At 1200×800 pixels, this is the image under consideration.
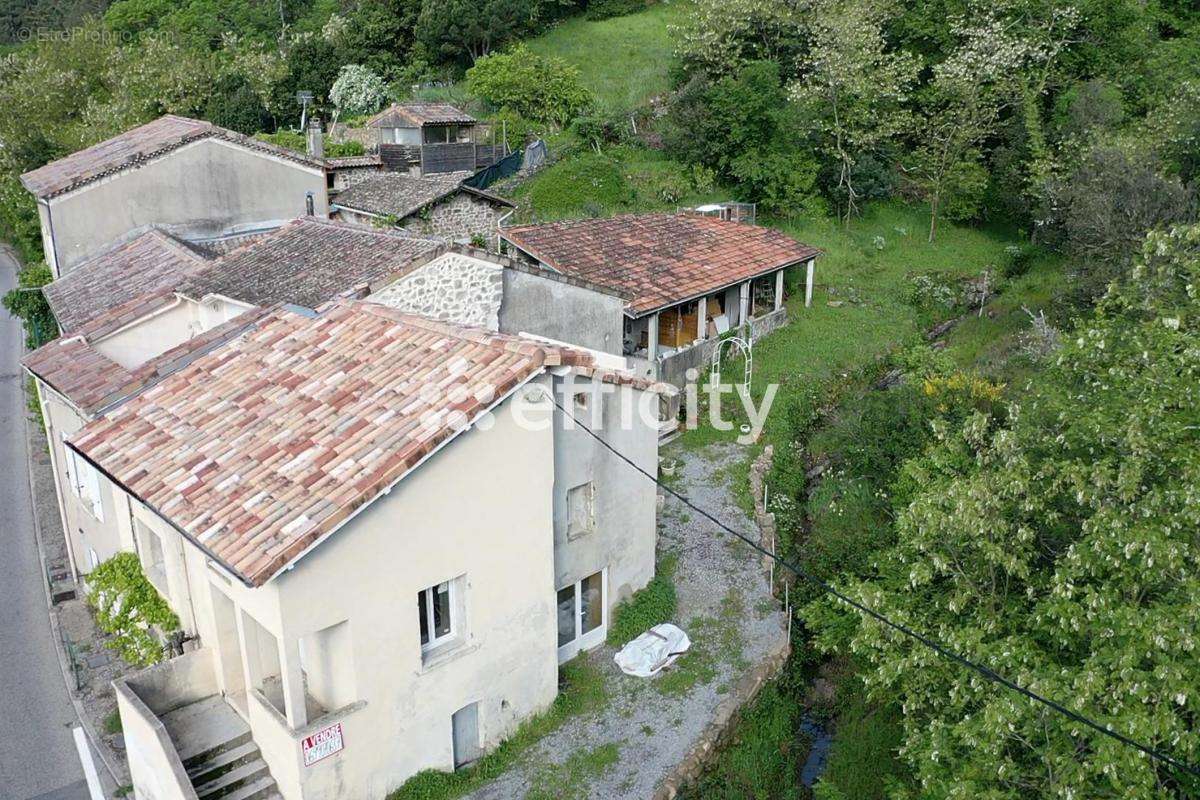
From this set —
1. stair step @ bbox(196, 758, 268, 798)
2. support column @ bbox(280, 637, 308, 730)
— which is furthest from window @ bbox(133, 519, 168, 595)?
support column @ bbox(280, 637, 308, 730)

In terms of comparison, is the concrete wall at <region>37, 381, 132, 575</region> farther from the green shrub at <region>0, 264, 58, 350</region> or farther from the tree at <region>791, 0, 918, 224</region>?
the tree at <region>791, 0, 918, 224</region>

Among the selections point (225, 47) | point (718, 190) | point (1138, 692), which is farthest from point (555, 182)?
point (225, 47)

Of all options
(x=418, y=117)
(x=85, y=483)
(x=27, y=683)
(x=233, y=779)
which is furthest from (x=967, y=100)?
(x=27, y=683)

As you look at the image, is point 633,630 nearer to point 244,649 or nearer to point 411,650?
point 411,650

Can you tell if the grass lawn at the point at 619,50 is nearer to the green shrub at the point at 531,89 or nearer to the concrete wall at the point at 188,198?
the green shrub at the point at 531,89

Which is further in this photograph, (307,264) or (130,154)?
(130,154)

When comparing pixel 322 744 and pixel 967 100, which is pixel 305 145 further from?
pixel 322 744

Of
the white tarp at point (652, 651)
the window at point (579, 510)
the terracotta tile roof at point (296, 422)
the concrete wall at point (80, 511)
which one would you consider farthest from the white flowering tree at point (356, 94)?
the white tarp at point (652, 651)
